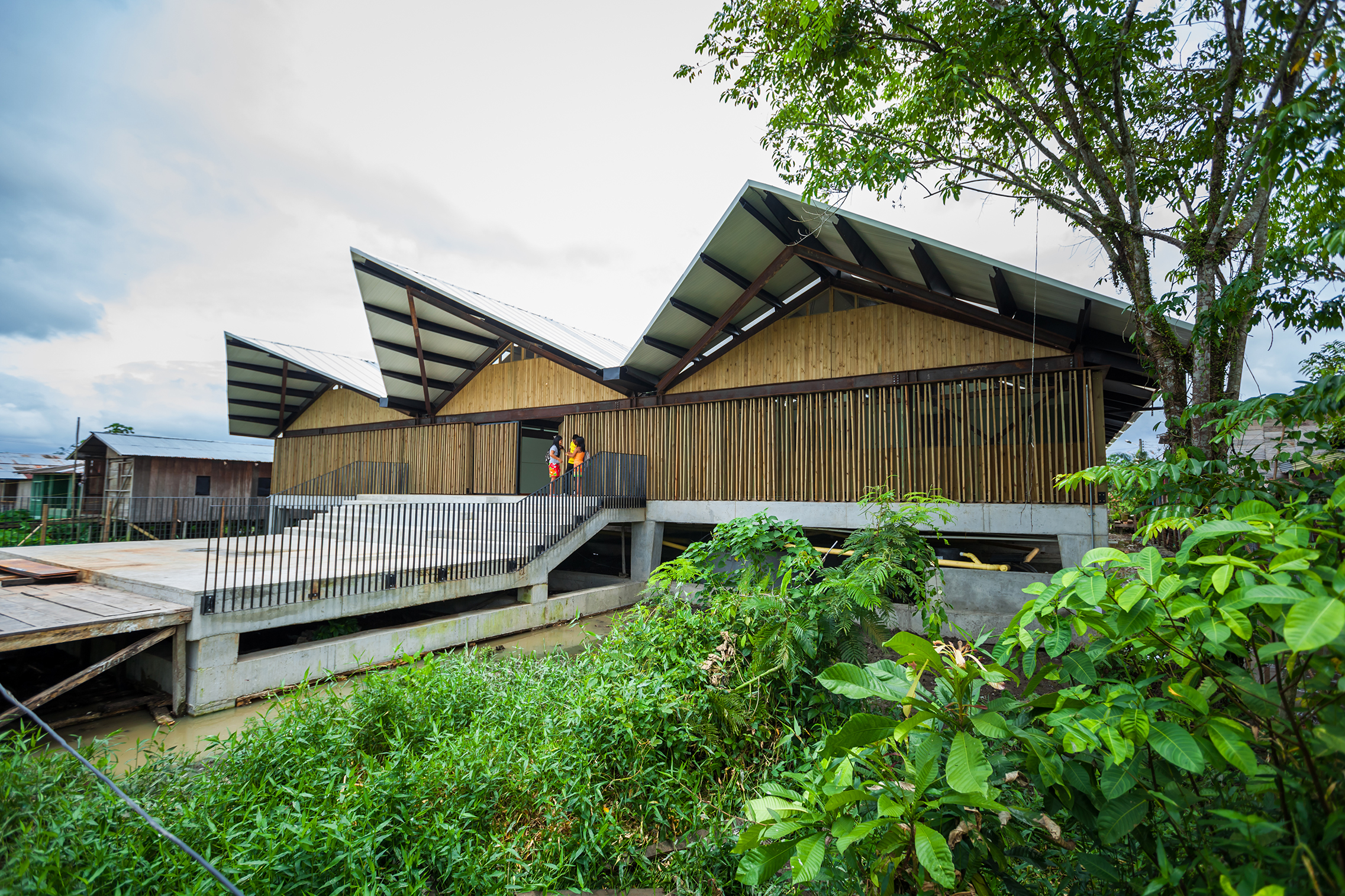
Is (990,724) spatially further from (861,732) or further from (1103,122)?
(1103,122)

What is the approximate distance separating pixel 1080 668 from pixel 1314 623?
0.65 m

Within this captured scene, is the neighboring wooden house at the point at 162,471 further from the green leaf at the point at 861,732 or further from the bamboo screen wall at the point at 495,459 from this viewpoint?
Answer: the green leaf at the point at 861,732

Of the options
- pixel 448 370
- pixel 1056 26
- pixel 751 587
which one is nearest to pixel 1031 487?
pixel 1056 26

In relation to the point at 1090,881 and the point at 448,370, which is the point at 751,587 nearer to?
the point at 1090,881

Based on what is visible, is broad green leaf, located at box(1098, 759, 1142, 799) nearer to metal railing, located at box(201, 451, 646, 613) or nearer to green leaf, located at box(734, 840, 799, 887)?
green leaf, located at box(734, 840, 799, 887)

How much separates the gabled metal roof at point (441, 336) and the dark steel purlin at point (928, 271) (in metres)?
6.56

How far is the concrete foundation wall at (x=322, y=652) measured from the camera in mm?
5730

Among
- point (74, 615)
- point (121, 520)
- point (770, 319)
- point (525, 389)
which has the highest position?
point (770, 319)

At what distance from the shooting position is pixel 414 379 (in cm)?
1647

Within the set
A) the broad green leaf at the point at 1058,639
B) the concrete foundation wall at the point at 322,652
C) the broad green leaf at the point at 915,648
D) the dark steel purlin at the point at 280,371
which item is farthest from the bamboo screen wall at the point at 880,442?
the dark steel purlin at the point at 280,371

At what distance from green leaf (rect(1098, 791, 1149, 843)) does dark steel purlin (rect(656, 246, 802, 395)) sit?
30.7 feet

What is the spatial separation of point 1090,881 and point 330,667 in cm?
725

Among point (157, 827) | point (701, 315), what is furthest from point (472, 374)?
point (157, 827)

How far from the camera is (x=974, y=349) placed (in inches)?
373
